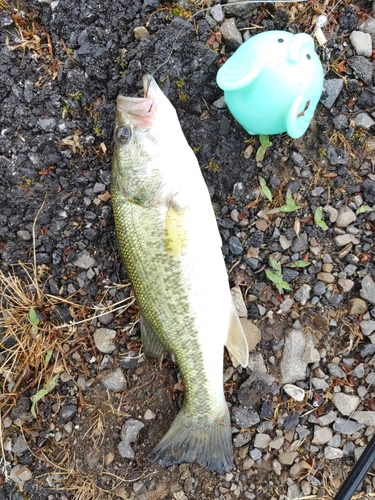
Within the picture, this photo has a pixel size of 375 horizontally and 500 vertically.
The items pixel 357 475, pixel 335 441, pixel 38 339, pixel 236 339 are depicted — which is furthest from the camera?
pixel 38 339

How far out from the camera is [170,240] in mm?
2650

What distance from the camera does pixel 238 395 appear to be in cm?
321

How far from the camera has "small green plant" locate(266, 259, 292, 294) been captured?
3184 millimetres

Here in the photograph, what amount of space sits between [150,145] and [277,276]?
121 cm

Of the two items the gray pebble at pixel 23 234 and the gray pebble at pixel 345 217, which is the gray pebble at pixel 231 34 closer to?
the gray pebble at pixel 345 217

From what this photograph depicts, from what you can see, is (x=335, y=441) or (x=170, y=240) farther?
(x=335, y=441)

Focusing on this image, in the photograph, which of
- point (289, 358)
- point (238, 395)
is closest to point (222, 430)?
point (238, 395)

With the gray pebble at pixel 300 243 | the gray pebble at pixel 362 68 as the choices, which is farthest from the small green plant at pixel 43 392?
the gray pebble at pixel 362 68

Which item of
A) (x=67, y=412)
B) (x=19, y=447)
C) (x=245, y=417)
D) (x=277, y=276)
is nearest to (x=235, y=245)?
(x=277, y=276)

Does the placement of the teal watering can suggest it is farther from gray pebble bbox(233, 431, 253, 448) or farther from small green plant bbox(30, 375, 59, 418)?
small green plant bbox(30, 375, 59, 418)

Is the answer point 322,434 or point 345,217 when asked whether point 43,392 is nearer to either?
point 322,434

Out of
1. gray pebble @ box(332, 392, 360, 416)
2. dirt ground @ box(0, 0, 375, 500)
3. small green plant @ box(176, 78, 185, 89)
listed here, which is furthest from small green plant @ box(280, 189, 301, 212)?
gray pebble @ box(332, 392, 360, 416)

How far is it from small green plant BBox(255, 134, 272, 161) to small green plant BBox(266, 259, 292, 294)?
2.25 ft

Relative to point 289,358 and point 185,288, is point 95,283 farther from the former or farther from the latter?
point 289,358
